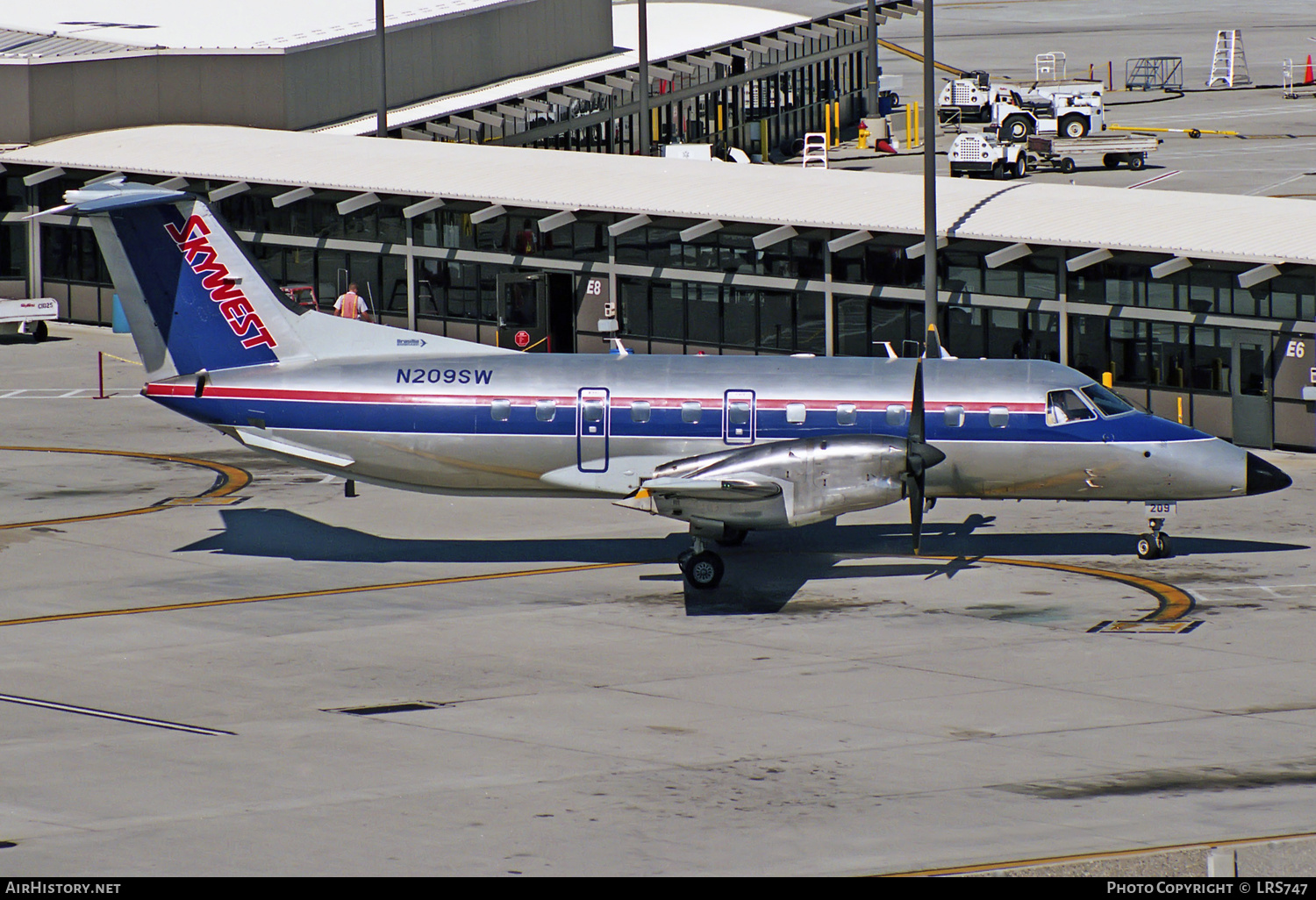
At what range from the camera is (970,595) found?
28562 millimetres

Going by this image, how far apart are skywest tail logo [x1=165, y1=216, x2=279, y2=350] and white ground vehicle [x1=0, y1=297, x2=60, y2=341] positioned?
27234mm

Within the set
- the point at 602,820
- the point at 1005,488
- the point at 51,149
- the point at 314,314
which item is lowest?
the point at 602,820

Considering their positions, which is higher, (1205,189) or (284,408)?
(1205,189)

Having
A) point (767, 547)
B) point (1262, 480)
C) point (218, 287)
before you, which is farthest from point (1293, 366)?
point (218, 287)

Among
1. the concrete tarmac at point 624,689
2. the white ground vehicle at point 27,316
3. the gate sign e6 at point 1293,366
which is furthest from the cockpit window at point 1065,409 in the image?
the white ground vehicle at point 27,316

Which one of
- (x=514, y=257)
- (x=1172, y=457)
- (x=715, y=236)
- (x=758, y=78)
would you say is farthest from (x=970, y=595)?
(x=758, y=78)

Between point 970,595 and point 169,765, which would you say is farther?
point 970,595

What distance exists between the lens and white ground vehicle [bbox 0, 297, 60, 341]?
55938 mm

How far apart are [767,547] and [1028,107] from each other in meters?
55.7

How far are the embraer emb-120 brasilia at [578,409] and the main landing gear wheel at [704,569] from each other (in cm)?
3

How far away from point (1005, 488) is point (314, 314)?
13.2m

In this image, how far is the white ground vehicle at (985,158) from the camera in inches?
2771

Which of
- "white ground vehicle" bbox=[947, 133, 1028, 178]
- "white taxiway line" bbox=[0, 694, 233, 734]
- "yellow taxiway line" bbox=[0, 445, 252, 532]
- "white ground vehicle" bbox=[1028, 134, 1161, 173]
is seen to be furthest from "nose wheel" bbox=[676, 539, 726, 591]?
"white ground vehicle" bbox=[1028, 134, 1161, 173]

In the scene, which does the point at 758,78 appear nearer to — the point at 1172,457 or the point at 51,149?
the point at 51,149
